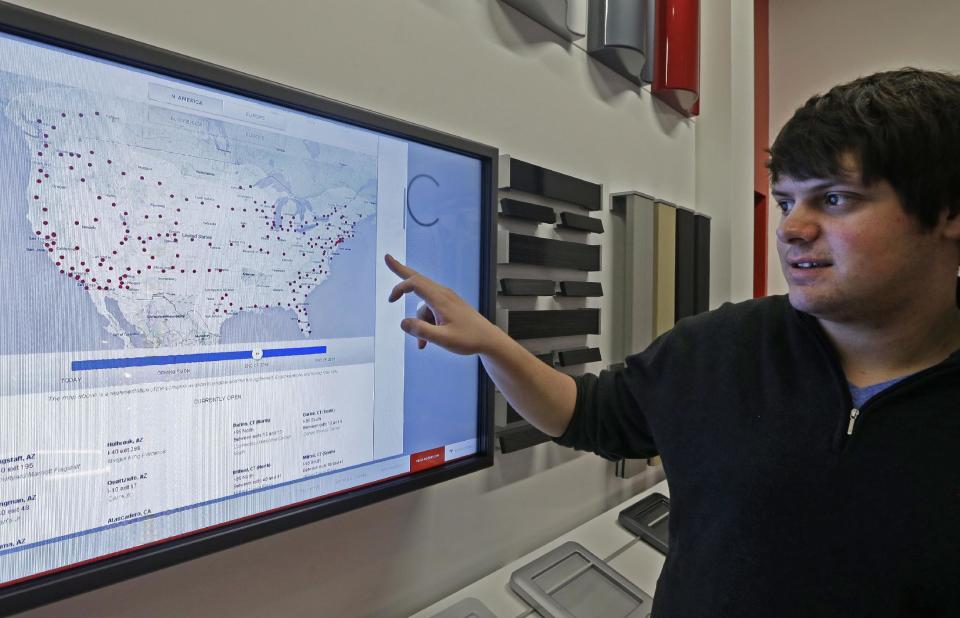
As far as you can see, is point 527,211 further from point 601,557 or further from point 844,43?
point 844,43

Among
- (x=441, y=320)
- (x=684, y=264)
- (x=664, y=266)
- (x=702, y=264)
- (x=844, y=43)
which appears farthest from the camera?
(x=844, y=43)

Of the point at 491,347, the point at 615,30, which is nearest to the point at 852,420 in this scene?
the point at 491,347

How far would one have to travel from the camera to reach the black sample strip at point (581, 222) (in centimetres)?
126

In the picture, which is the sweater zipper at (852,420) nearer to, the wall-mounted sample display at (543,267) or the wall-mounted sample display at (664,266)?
the wall-mounted sample display at (543,267)

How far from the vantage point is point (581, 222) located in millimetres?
1300

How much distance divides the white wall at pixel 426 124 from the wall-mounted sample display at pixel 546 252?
202 millimetres

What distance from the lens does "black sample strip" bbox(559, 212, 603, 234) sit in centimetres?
126

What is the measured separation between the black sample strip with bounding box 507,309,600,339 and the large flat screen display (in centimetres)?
33

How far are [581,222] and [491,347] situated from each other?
584 millimetres

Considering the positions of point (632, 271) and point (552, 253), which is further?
point (632, 271)

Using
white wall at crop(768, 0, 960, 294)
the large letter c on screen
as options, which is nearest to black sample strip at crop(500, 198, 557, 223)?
the large letter c on screen

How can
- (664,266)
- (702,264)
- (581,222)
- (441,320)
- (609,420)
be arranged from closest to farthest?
(441,320) → (609,420) → (581,222) → (664,266) → (702,264)

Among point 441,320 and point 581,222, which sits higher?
point 581,222

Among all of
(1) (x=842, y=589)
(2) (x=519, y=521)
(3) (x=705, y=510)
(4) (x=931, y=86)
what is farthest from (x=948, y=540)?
(2) (x=519, y=521)
